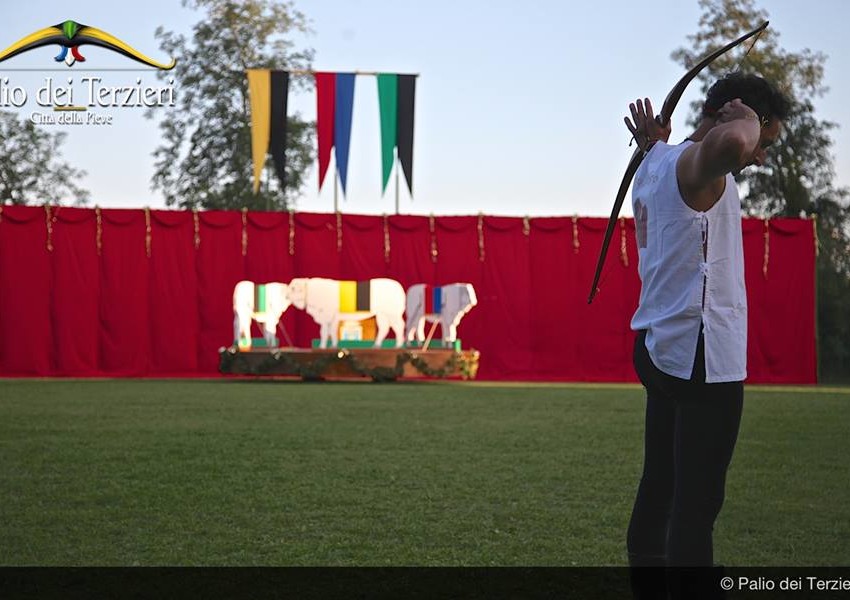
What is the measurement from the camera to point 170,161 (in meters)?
29.4

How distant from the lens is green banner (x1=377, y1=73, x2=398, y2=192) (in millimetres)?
20500

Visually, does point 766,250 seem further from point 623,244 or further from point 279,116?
point 279,116

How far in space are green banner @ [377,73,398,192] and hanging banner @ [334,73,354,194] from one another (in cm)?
59

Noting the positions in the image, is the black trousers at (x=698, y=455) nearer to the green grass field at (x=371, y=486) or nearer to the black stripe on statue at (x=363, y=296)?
the green grass field at (x=371, y=486)

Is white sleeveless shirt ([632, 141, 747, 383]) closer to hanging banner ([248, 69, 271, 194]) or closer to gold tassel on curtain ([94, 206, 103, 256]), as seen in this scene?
gold tassel on curtain ([94, 206, 103, 256])

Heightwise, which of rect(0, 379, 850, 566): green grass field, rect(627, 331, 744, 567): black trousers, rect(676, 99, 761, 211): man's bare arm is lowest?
rect(0, 379, 850, 566): green grass field

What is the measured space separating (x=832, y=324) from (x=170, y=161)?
16.5m

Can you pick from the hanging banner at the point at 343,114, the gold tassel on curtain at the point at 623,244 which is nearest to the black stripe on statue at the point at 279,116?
the hanging banner at the point at 343,114

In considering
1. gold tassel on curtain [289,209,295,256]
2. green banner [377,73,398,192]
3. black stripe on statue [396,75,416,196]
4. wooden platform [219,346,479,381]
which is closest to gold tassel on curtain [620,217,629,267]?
black stripe on statue [396,75,416,196]

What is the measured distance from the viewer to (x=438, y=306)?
1692cm

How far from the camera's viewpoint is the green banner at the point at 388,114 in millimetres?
20500
